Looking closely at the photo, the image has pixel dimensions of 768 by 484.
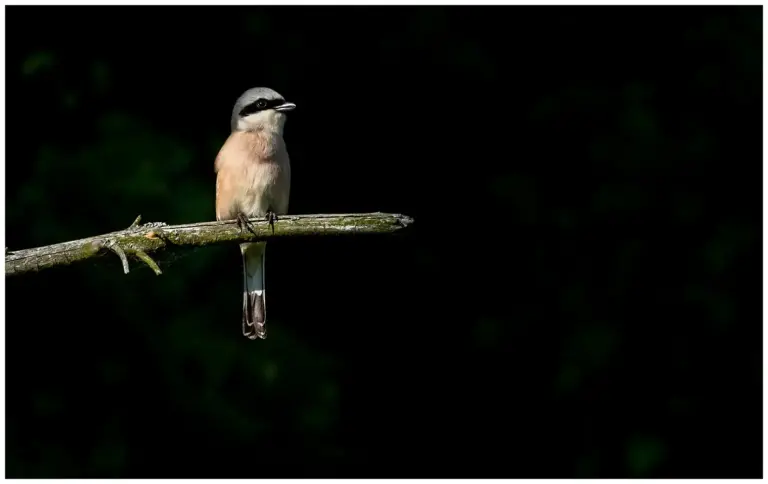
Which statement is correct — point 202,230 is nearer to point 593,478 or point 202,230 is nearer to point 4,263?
point 4,263

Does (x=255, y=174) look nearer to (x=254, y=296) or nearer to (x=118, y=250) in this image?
(x=254, y=296)

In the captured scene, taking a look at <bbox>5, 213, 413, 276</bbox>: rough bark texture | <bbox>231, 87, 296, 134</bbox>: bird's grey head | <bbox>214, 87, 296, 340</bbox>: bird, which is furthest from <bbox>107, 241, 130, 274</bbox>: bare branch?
<bbox>231, 87, 296, 134</bbox>: bird's grey head

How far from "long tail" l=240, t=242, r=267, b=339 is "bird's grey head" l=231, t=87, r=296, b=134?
49cm

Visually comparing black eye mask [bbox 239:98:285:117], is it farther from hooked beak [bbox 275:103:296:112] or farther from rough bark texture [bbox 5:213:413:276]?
rough bark texture [bbox 5:213:413:276]

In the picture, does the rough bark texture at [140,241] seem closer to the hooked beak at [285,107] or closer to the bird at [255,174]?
the bird at [255,174]

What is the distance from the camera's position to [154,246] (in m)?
2.70

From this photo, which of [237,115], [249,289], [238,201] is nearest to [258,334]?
[249,289]

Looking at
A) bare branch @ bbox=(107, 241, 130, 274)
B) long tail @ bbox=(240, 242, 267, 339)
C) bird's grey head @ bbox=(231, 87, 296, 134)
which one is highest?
bird's grey head @ bbox=(231, 87, 296, 134)

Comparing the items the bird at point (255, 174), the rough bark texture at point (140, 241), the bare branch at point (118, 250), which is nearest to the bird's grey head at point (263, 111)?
the bird at point (255, 174)

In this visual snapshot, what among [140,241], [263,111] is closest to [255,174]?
[263,111]

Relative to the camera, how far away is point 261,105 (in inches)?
154

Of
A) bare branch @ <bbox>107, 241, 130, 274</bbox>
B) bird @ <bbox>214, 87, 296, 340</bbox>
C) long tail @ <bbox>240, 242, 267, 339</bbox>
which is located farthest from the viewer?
long tail @ <bbox>240, 242, 267, 339</bbox>

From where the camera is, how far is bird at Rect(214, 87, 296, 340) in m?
3.75

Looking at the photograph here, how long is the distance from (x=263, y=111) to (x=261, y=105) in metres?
0.03
